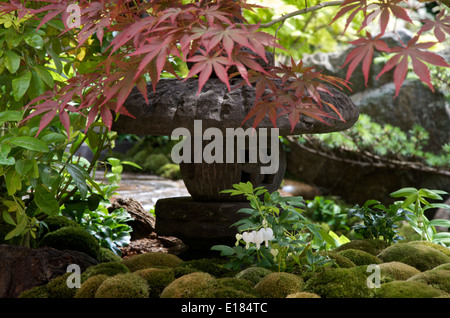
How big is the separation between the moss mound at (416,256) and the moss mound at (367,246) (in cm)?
13

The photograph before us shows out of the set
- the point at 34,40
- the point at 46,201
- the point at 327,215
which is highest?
the point at 34,40

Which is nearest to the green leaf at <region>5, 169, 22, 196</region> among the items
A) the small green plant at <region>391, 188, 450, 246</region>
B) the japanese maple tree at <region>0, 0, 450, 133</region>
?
the japanese maple tree at <region>0, 0, 450, 133</region>

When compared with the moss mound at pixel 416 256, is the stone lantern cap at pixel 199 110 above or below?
above

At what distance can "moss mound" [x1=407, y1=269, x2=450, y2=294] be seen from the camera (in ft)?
5.46

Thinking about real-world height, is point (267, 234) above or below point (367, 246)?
above

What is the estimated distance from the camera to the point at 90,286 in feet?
5.55

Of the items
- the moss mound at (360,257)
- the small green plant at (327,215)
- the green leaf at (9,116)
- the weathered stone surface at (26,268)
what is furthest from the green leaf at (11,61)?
the small green plant at (327,215)

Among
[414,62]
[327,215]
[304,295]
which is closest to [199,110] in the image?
[304,295]

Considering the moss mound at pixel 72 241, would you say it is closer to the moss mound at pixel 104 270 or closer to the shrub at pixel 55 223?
the shrub at pixel 55 223

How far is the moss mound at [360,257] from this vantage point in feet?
7.06

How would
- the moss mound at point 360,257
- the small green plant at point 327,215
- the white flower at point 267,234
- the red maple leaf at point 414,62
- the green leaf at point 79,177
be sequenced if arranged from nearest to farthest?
the red maple leaf at point 414,62 < the white flower at point 267,234 < the green leaf at point 79,177 < the moss mound at point 360,257 < the small green plant at point 327,215

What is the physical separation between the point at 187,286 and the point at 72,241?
0.98 metres

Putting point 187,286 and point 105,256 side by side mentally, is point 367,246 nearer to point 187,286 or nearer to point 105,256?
point 187,286
